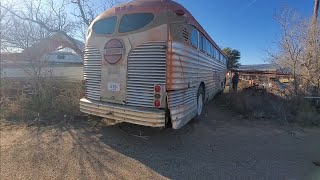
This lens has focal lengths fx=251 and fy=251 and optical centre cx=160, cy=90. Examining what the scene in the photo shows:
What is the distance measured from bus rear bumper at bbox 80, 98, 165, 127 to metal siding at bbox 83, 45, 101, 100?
0.24 m

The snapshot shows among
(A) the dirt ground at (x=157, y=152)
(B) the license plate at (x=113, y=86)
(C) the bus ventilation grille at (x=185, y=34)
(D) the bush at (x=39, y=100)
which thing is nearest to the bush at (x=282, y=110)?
(A) the dirt ground at (x=157, y=152)

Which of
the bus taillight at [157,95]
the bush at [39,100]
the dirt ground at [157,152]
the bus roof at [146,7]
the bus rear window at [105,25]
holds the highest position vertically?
the bus roof at [146,7]

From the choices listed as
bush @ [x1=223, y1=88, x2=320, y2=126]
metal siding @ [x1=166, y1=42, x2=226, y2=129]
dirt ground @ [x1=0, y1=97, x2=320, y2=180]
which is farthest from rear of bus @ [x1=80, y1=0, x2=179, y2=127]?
bush @ [x1=223, y1=88, x2=320, y2=126]

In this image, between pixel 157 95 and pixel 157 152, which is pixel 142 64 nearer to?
pixel 157 95

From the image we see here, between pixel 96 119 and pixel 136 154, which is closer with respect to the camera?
pixel 136 154

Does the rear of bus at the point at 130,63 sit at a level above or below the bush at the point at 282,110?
above

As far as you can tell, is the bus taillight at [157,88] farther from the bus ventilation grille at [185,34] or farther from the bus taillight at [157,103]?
the bus ventilation grille at [185,34]

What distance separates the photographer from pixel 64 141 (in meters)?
5.45

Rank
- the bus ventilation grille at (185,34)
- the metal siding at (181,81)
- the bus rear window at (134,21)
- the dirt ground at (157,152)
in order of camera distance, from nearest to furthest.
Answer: the dirt ground at (157,152) < the metal siding at (181,81) < the bus rear window at (134,21) < the bus ventilation grille at (185,34)

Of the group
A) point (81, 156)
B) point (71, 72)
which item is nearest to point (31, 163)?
point (81, 156)

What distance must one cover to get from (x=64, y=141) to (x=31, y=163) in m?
1.15

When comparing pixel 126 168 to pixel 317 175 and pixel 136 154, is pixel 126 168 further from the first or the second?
pixel 317 175

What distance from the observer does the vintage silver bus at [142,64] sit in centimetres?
498

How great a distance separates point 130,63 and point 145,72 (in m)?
0.42
